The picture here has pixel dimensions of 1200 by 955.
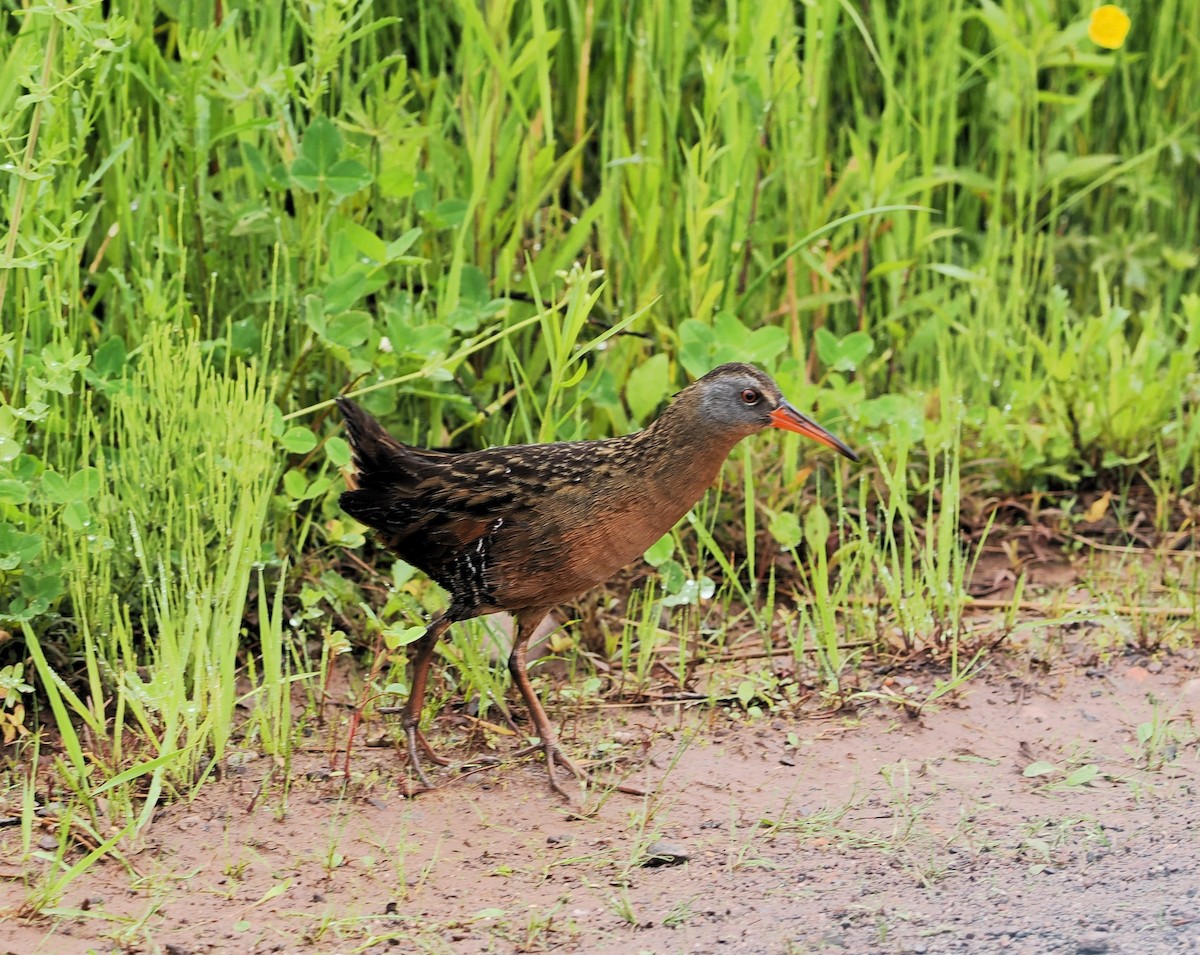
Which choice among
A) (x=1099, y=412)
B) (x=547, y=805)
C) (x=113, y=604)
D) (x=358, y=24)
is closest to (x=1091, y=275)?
(x=1099, y=412)

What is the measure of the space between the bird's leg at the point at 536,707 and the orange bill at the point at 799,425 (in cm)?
77

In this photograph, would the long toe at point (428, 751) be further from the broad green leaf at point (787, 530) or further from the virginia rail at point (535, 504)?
the broad green leaf at point (787, 530)

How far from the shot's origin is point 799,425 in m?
4.21

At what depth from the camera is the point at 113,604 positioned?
3.78 metres

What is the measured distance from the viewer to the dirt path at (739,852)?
3.04 metres

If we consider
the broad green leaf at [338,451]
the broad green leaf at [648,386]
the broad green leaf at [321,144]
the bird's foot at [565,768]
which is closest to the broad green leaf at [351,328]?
the broad green leaf at [338,451]

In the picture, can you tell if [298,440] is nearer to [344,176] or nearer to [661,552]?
[344,176]

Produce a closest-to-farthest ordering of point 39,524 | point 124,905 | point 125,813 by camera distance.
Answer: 1. point 124,905
2. point 125,813
3. point 39,524

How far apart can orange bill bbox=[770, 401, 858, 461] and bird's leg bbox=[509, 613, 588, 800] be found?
2.54 ft

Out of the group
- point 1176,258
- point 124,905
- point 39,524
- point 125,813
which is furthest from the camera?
point 1176,258

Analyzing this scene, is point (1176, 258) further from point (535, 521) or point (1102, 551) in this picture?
point (535, 521)

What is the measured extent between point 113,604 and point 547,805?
109 centimetres

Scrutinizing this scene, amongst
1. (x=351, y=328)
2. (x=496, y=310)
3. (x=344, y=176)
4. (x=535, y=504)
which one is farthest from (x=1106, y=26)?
(x=535, y=504)

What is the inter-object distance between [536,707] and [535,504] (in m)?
0.48
